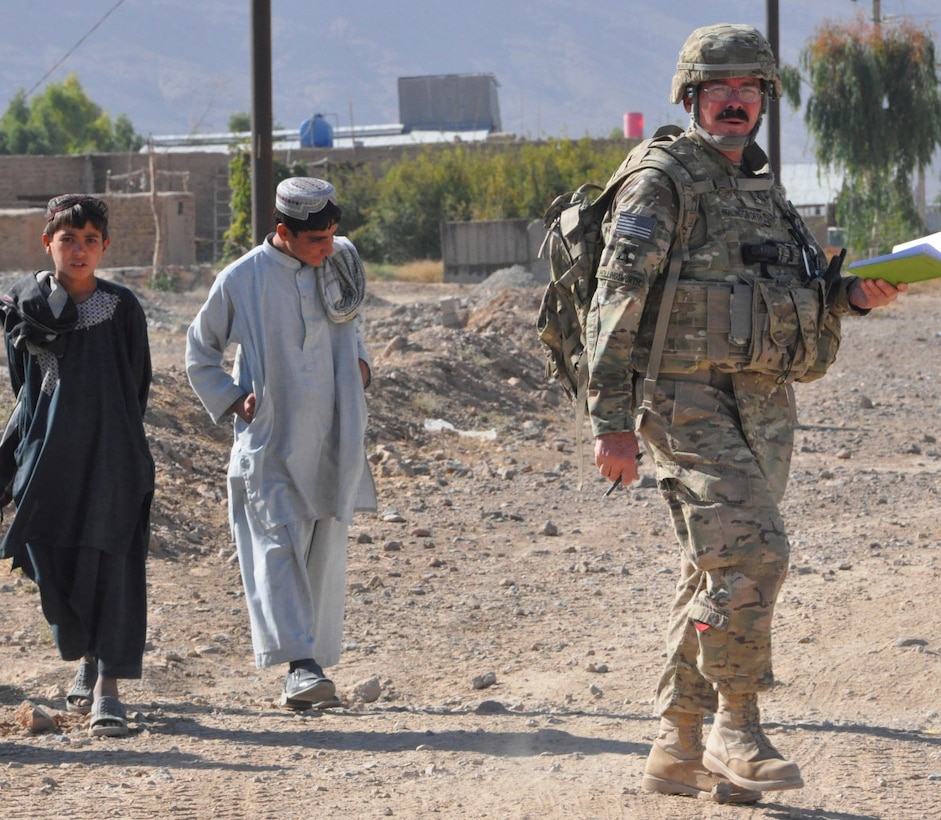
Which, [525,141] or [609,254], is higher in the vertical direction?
[525,141]

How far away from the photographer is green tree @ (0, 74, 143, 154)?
261 feet

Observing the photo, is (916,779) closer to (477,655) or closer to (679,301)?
(679,301)

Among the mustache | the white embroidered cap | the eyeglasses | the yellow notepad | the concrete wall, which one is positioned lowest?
the yellow notepad

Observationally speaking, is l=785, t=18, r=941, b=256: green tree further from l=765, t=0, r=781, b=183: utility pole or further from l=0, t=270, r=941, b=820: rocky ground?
l=0, t=270, r=941, b=820: rocky ground

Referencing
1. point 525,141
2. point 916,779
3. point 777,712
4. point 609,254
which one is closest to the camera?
point 609,254

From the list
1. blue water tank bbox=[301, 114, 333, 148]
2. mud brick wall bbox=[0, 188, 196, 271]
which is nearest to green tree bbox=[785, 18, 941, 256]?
mud brick wall bbox=[0, 188, 196, 271]

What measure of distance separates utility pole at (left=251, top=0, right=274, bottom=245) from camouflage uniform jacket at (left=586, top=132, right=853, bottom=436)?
629 centimetres

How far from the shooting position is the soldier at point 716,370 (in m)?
3.67

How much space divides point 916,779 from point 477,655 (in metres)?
2.27

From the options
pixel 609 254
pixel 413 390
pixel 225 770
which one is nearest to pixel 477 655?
pixel 225 770

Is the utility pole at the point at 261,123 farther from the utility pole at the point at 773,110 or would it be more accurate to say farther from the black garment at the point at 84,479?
the utility pole at the point at 773,110

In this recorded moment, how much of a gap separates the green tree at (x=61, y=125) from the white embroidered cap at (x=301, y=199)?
73.7 meters

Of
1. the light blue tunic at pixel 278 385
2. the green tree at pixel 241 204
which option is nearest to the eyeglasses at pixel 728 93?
the light blue tunic at pixel 278 385

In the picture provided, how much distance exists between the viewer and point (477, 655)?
19.8ft
